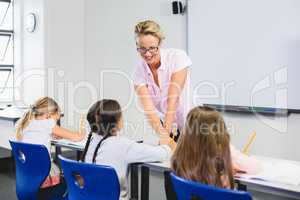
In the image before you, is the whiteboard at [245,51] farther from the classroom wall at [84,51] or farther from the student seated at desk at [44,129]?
the student seated at desk at [44,129]

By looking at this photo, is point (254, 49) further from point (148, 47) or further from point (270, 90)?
point (148, 47)

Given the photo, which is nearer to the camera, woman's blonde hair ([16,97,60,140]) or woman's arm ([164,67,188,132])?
woman's arm ([164,67,188,132])

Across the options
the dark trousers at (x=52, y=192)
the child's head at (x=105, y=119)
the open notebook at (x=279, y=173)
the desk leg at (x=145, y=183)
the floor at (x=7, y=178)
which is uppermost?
the child's head at (x=105, y=119)

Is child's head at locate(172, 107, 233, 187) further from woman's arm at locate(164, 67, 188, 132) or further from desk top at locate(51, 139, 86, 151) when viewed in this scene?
desk top at locate(51, 139, 86, 151)

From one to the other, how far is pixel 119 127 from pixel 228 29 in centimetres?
228

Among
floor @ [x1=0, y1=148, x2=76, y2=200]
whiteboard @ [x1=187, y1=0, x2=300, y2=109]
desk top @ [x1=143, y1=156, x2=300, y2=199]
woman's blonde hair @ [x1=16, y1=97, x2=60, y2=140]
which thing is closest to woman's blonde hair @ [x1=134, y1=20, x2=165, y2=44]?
woman's blonde hair @ [x1=16, y1=97, x2=60, y2=140]

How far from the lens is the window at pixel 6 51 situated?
18.8 ft

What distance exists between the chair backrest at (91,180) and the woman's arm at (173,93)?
737mm

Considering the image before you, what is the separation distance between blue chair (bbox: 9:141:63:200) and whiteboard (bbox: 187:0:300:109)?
1.91 m

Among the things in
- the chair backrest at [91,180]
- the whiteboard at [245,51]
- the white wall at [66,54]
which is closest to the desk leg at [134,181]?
the chair backrest at [91,180]

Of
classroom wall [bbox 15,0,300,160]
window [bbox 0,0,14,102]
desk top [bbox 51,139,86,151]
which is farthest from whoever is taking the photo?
window [bbox 0,0,14,102]

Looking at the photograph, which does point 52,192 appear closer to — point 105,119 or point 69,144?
point 69,144

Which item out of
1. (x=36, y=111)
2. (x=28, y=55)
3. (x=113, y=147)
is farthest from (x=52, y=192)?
(x=28, y=55)

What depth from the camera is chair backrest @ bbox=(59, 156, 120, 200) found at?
176 cm
